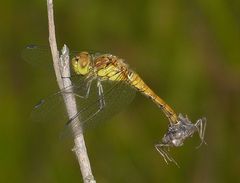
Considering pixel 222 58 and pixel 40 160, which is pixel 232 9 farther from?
pixel 40 160

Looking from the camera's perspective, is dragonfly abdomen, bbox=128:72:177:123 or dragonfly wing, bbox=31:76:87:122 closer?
dragonfly wing, bbox=31:76:87:122

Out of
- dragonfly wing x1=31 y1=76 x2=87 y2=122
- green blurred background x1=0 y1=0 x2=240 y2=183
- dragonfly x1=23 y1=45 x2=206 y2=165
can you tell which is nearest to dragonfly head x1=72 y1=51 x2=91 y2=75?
dragonfly x1=23 y1=45 x2=206 y2=165

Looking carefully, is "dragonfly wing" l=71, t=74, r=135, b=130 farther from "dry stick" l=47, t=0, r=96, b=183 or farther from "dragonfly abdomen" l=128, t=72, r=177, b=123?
"dry stick" l=47, t=0, r=96, b=183

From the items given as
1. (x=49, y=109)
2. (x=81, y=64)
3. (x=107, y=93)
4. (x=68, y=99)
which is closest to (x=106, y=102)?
(x=107, y=93)

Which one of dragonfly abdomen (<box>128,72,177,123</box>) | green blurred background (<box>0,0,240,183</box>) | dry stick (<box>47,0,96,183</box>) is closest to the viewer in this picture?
dry stick (<box>47,0,96,183</box>)

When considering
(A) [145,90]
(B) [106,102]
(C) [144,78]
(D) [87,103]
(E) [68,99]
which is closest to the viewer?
(E) [68,99]

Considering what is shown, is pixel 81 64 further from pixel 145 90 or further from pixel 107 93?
pixel 145 90

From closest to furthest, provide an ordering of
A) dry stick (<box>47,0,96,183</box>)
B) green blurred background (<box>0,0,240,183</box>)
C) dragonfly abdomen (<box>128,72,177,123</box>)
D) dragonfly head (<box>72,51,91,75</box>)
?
dry stick (<box>47,0,96,183</box>), dragonfly head (<box>72,51,91,75</box>), dragonfly abdomen (<box>128,72,177,123</box>), green blurred background (<box>0,0,240,183</box>)

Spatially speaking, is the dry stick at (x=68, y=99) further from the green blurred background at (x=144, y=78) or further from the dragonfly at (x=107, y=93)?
the green blurred background at (x=144, y=78)

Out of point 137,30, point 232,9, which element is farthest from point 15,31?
point 232,9
